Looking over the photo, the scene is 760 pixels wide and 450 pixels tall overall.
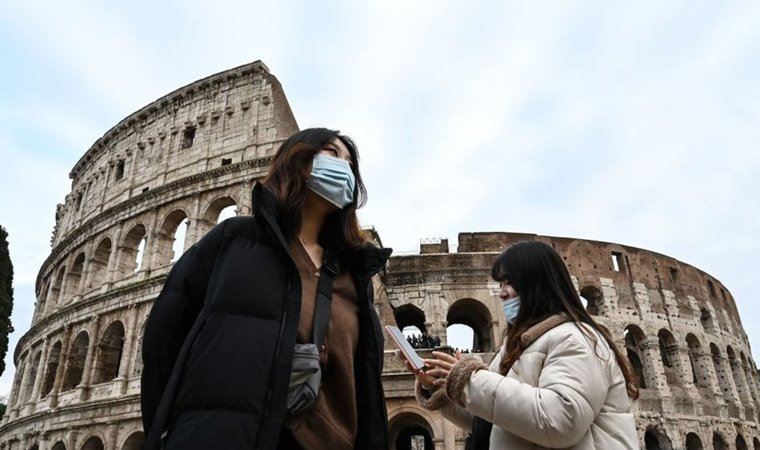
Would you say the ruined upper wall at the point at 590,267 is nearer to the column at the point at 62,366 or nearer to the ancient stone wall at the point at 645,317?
Answer: the ancient stone wall at the point at 645,317

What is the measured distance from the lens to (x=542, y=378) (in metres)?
1.94

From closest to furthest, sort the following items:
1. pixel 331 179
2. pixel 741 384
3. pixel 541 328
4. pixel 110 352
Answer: pixel 541 328 → pixel 331 179 → pixel 110 352 → pixel 741 384

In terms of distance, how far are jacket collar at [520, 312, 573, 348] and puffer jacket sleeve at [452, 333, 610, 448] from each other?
0.29ft

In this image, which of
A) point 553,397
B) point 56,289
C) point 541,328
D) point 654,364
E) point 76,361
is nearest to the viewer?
point 553,397

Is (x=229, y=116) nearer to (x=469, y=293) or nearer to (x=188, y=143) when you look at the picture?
(x=188, y=143)

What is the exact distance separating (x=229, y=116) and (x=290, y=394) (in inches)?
761

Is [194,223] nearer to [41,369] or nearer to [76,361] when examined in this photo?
[76,361]

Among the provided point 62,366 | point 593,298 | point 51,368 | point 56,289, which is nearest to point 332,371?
point 62,366

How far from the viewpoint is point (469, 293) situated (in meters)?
18.2

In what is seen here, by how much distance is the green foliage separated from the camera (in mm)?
17266

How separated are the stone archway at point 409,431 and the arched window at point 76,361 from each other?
1146 cm

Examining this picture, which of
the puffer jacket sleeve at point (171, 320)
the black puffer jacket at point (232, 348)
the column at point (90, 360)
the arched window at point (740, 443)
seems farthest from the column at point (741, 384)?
the puffer jacket sleeve at point (171, 320)

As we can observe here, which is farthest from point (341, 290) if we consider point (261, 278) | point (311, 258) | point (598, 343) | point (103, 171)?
point (103, 171)

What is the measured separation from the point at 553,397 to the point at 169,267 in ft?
54.9
